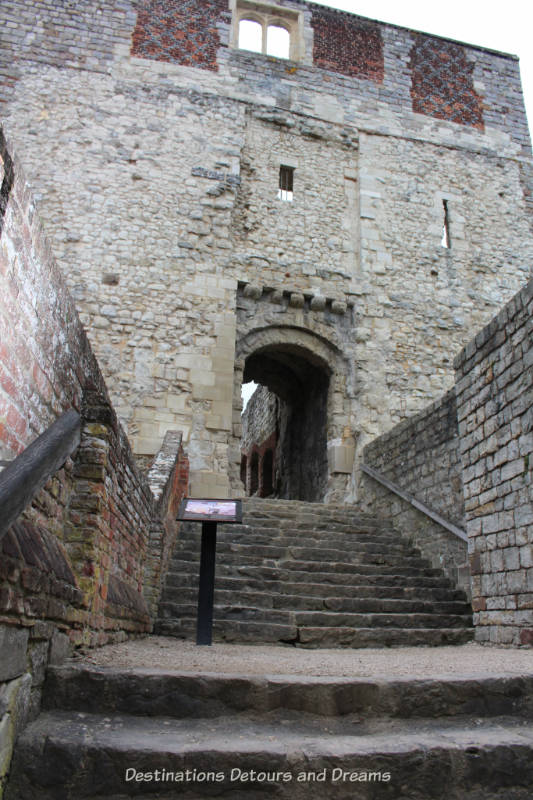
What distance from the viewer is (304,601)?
6.03m

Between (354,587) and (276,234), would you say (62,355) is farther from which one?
(276,234)

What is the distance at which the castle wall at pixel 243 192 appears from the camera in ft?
34.8

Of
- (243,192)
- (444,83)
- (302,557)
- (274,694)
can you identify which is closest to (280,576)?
(302,557)

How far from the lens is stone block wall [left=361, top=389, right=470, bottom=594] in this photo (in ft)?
23.6

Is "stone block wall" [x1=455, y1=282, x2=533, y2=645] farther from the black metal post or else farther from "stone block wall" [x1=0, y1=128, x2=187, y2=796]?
"stone block wall" [x1=0, y1=128, x2=187, y2=796]

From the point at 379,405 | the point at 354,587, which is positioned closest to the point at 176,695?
the point at 354,587

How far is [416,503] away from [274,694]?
5.80 meters

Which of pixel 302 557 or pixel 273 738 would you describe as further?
pixel 302 557

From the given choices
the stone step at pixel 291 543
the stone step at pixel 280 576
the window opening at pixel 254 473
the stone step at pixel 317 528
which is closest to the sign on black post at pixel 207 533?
the stone step at pixel 280 576

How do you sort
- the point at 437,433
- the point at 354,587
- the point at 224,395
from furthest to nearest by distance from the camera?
the point at 224,395 → the point at 437,433 → the point at 354,587

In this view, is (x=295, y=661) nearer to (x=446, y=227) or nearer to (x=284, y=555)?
(x=284, y=555)

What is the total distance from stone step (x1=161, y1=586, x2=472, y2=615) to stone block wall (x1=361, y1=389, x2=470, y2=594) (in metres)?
0.97

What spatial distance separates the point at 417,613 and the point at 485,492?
56.0 inches

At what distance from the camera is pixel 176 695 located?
257 centimetres
